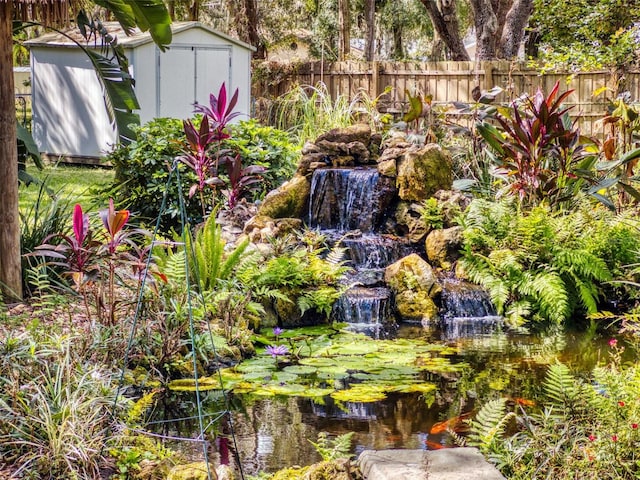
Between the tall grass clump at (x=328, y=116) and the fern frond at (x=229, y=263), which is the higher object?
the tall grass clump at (x=328, y=116)

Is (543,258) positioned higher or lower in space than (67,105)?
lower

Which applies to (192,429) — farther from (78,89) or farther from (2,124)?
(78,89)

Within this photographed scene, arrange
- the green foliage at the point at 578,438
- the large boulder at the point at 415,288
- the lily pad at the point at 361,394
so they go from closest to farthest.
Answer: the green foliage at the point at 578,438 → the lily pad at the point at 361,394 → the large boulder at the point at 415,288

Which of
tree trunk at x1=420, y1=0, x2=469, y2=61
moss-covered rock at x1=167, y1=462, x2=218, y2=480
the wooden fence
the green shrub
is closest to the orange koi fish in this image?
moss-covered rock at x1=167, y1=462, x2=218, y2=480

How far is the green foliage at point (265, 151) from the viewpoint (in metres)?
10.9

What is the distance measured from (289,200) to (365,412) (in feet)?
15.5

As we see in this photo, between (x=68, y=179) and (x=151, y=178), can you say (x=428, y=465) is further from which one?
(x=68, y=179)

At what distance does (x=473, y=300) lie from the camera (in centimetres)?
865

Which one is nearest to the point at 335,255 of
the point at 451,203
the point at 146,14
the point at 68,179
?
the point at 451,203

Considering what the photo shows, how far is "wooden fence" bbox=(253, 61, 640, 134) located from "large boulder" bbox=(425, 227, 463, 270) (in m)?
7.52

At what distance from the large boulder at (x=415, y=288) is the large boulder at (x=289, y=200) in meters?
1.71

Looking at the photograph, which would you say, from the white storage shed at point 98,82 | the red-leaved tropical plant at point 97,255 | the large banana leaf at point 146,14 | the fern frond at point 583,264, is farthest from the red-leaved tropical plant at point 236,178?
the white storage shed at point 98,82

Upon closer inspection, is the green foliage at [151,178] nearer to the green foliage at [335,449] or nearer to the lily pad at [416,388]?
the lily pad at [416,388]

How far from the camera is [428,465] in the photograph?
358cm
